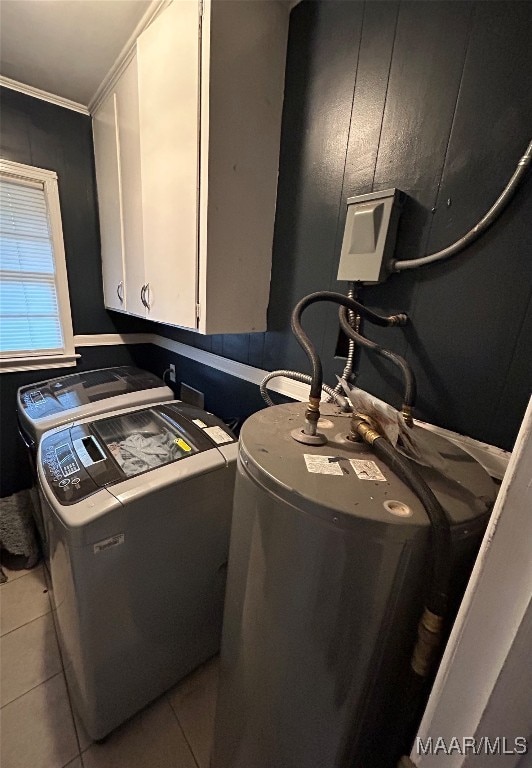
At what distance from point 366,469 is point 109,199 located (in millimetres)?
1850

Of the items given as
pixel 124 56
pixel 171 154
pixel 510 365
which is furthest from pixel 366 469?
pixel 124 56

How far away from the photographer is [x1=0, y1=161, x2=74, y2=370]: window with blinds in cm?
162

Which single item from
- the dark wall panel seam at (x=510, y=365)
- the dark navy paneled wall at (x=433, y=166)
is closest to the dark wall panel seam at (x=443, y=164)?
the dark navy paneled wall at (x=433, y=166)

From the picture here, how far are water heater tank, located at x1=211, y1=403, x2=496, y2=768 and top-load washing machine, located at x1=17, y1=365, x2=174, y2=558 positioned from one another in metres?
1.01

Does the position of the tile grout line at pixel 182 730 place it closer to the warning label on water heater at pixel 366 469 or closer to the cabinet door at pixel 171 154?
the warning label on water heater at pixel 366 469

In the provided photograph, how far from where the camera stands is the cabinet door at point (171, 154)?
2.94 feet

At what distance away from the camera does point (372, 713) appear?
0.56 metres

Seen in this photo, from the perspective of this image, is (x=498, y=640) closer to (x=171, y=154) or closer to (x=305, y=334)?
(x=305, y=334)

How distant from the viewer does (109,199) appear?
161 cm

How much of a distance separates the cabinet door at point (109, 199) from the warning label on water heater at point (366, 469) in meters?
1.54

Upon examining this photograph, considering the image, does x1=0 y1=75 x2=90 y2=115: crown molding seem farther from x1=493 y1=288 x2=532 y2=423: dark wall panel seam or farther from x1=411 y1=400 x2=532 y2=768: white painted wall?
x1=411 y1=400 x2=532 y2=768: white painted wall

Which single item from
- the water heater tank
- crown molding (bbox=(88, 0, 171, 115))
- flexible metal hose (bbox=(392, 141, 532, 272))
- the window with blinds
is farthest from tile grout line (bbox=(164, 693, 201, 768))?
crown molding (bbox=(88, 0, 171, 115))

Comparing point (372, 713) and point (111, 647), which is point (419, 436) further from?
point (111, 647)

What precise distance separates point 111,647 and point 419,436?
1068 mm
